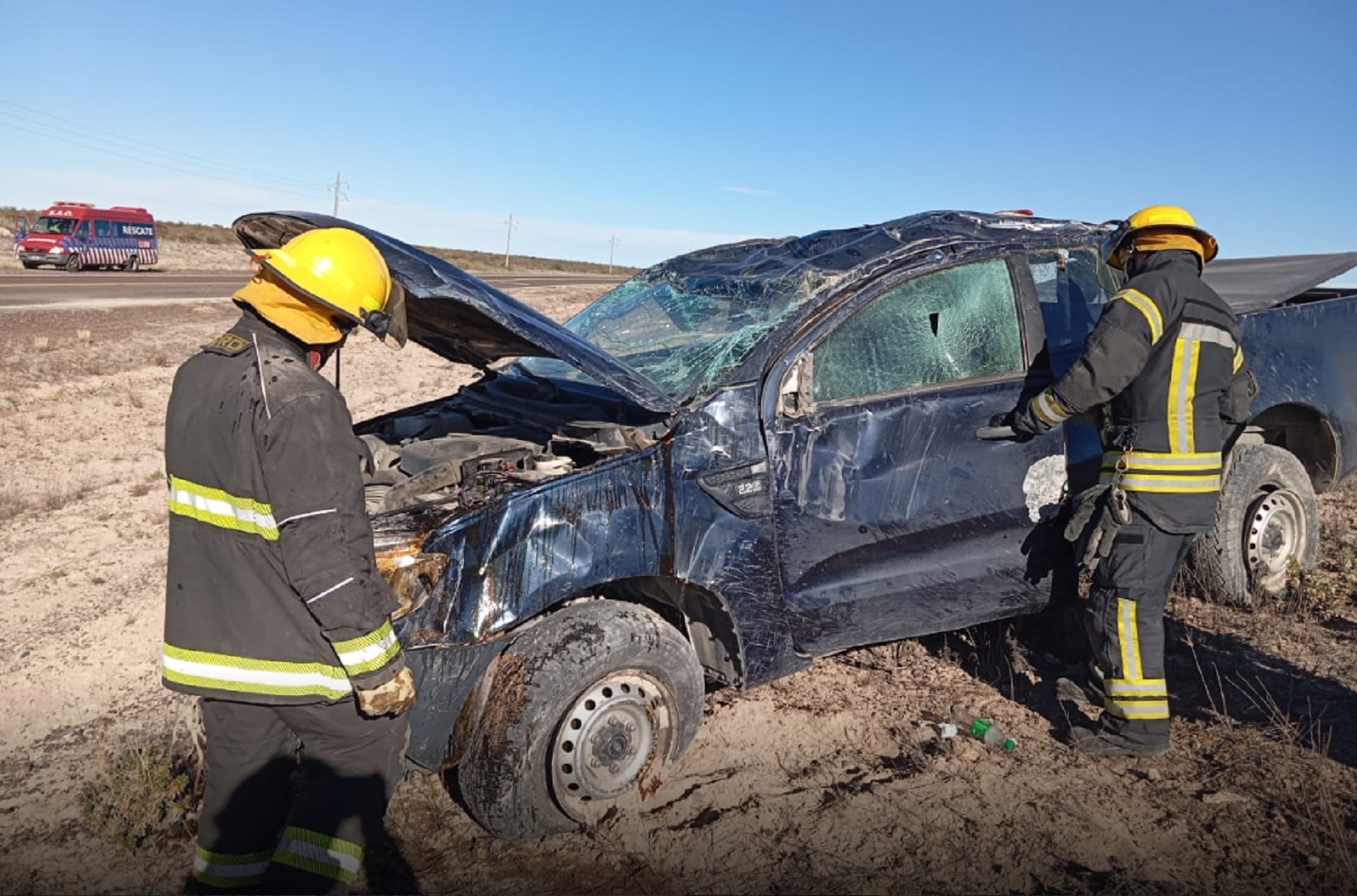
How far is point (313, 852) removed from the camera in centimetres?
239

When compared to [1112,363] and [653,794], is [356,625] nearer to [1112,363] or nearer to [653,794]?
[653,794]

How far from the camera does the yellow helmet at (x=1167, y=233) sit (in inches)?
140

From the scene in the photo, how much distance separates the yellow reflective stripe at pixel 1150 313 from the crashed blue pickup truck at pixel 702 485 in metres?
0.43

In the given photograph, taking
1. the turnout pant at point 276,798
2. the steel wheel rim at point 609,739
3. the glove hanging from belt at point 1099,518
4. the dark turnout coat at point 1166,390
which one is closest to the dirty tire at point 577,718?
the steel wheel rim at point 609,739

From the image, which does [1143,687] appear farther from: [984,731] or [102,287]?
[102,287]

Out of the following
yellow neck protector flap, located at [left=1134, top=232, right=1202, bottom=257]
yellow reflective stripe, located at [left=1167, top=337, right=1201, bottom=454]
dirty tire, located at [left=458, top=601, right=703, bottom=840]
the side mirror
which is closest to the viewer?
dirty tire, located at [left=458, top=601, right=703, bottom=840]

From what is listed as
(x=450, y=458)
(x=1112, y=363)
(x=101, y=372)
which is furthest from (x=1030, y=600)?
(x=101, y=372)

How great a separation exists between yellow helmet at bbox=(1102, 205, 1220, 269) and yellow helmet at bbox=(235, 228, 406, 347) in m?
2.75

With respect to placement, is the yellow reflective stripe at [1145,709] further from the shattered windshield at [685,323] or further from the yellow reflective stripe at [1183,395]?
the shattered windshield at [685,323]

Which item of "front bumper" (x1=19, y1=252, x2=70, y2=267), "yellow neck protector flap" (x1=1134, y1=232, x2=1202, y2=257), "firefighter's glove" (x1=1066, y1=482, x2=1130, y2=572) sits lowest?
"firefighter's glove" (x1=1066, y1=482, x2=1130, y2=572)

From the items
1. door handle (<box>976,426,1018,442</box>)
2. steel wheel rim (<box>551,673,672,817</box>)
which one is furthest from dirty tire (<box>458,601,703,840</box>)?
door handle (<box>976,426,1018,442</box>)

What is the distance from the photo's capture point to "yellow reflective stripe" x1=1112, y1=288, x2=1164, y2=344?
337cm

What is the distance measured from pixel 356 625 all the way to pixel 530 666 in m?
0.74

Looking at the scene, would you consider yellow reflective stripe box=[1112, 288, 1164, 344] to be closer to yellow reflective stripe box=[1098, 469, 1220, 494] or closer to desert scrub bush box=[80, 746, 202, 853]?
yellow reflective stripe box=[1098, 469, 1220, 494]
